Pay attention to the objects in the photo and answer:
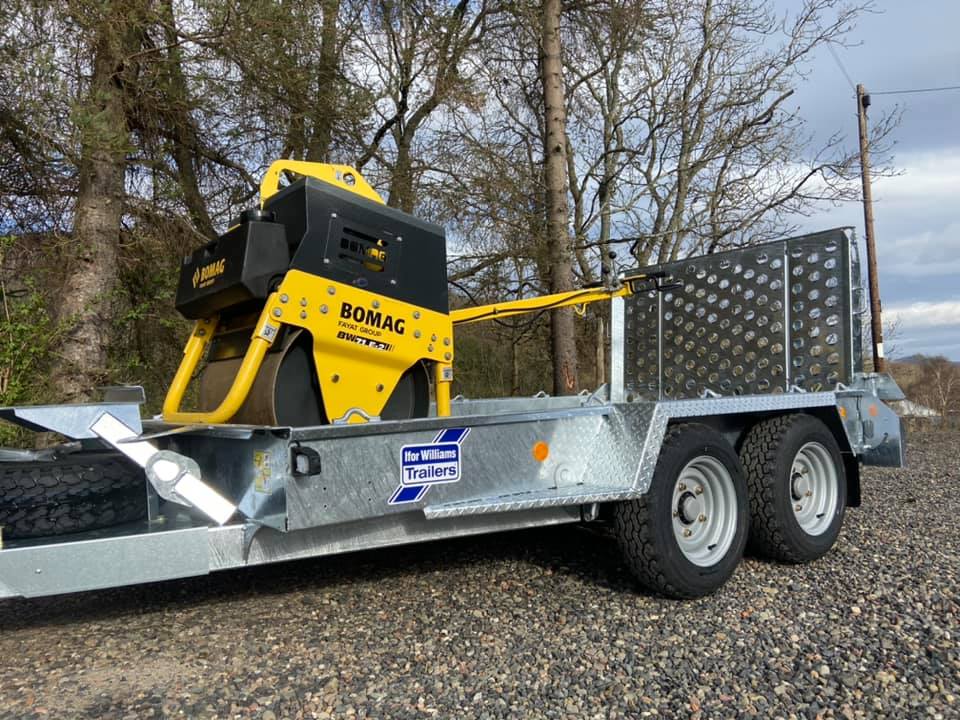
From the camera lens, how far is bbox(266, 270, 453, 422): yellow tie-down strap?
3219 millimetres

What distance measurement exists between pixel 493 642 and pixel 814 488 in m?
2.57

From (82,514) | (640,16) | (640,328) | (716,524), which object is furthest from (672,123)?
(82,514)

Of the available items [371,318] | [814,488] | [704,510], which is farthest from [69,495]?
[814,488]

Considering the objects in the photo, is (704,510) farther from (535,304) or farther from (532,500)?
(535,304)

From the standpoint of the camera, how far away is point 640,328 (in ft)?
20.2

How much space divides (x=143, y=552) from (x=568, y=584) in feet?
7.28

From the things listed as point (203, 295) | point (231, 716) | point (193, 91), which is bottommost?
point (231, 716)

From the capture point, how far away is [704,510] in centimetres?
402

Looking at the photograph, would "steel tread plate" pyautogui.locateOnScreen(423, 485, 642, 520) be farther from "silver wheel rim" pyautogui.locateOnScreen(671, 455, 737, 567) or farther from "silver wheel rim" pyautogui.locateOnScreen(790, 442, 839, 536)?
"silver wheel rim" pyautogui.locateOnScreen(790, 442, 839, 536)

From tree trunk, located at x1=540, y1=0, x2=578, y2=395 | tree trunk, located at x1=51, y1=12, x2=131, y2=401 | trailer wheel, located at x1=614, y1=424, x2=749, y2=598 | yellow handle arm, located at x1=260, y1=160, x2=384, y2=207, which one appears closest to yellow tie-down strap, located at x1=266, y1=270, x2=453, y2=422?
yellow handle arm, located at x1=260, y1=160, x2=384, y2=207

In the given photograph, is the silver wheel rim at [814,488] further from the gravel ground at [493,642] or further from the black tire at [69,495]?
the black tire at [69,495]

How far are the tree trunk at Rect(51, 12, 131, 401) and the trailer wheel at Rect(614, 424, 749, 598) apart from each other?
5639 mm

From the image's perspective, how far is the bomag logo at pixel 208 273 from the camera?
3400mm

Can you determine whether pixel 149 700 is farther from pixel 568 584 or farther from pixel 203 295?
pixel 568 584
